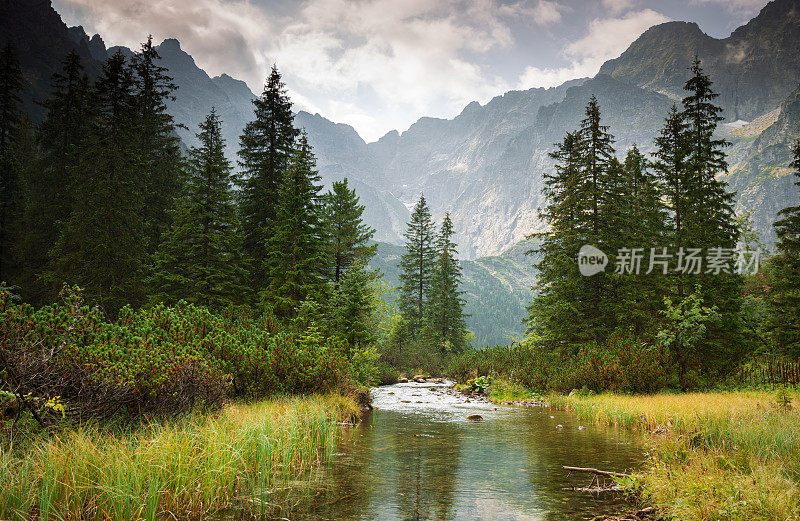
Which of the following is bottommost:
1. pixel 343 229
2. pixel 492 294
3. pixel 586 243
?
pixel 586 243

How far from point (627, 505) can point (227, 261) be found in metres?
23.5

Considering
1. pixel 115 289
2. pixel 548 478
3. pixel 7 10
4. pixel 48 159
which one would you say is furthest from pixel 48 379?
pixel 7 10

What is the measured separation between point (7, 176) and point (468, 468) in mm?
33580

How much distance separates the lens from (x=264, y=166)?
96.7 ft

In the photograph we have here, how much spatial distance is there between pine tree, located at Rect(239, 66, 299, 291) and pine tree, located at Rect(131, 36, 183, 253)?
16.1ft

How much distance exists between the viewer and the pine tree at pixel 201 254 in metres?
22.9

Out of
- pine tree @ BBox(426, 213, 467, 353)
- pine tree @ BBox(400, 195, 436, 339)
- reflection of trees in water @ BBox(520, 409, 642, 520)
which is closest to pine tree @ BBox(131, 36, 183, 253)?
reflection of trees in water @ BBox(520, 409, 642, 520)

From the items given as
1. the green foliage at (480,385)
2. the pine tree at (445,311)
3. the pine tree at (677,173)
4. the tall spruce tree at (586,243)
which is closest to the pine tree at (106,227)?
the green foliage at (480,385)

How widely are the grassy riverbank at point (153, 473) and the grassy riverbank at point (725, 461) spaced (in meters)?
5.67

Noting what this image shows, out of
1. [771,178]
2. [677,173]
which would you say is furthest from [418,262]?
[771,178]

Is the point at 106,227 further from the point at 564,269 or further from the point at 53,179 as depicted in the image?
the point at 564,269

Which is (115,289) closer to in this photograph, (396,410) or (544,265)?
(396,410)

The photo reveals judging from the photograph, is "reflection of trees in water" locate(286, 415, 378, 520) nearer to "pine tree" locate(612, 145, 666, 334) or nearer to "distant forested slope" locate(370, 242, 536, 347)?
"pine tree" locate(612, 145, 666, 334)

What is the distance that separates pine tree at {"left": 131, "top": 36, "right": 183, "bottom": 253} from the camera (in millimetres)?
28438
